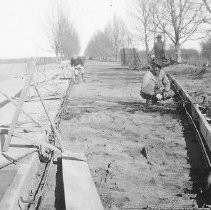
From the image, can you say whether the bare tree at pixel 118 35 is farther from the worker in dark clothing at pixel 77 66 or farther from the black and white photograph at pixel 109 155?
the black and white photograph at pixel 109 155

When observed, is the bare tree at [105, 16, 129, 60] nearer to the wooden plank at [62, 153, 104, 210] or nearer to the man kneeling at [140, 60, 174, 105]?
the man kneeling at [140, 60, 174, 105]

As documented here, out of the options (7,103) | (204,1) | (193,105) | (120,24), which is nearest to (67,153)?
(193,105)

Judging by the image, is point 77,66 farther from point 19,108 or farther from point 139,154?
Answer: point 139,154

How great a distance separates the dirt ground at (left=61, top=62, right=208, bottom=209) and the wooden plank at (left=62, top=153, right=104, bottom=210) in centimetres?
15

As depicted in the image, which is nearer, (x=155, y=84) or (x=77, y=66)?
(x=155, y=84)

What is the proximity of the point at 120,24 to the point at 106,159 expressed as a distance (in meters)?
92.7

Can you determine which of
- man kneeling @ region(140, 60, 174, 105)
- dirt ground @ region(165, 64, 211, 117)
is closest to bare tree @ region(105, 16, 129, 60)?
dirt ground @ region(165, 64, 211, 117)

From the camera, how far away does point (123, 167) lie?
5.70 meters

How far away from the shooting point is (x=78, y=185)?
4898 mm

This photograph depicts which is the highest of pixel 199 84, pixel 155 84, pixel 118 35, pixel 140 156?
pixel 118 35

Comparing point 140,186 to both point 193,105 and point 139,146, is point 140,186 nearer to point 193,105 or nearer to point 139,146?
point 139,146

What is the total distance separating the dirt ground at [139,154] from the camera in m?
4.69

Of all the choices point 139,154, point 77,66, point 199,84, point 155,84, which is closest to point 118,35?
point 77,66

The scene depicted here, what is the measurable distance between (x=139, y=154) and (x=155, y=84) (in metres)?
4.96
